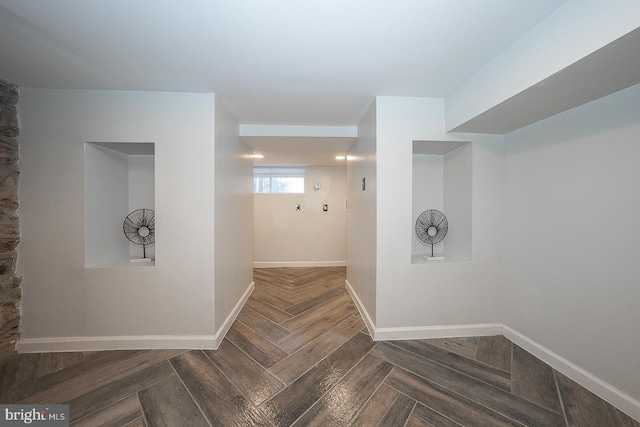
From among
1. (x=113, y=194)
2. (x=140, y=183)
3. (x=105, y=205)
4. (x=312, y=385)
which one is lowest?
(x=312, y=385)

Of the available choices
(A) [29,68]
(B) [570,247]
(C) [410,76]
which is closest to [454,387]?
(B) [570,247]

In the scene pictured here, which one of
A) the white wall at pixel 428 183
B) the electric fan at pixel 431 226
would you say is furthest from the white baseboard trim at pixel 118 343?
the white wall at pixel 428 183

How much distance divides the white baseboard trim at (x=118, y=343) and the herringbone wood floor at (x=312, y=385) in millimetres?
58

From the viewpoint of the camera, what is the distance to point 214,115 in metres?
1.95

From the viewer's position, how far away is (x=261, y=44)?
136 cm

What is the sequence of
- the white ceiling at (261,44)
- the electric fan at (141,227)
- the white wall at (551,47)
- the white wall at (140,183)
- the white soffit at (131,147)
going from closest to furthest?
the white wall at (551,47) < the white ceiling at (261,44) < the white soffit at (131,147) < the electric fan at (141,227) < the white wall at (140,183)

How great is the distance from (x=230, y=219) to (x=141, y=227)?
0.87 metres

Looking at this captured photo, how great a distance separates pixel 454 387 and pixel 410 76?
228 centimetres

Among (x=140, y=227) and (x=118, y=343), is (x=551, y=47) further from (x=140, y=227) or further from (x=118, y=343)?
(x=118, y=343)

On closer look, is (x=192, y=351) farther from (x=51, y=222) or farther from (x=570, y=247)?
(x=570, y=247)

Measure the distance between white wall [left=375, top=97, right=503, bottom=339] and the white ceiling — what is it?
29 centimetres

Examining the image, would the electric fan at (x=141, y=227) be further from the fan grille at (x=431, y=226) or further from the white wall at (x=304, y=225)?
the fan grille at (x=431, y=226)

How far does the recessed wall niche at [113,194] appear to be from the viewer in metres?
1.95

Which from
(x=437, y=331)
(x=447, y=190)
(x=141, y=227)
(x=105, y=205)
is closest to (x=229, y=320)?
(x=141, y=227)
